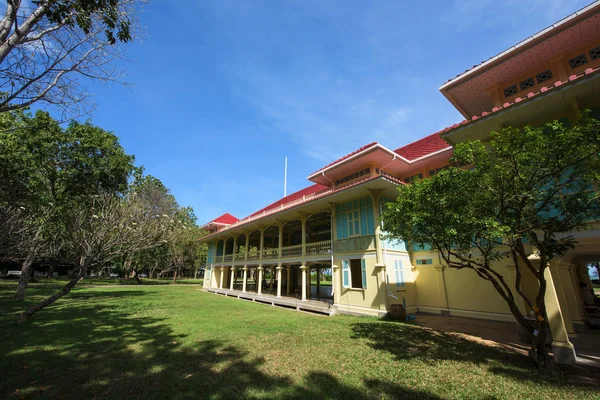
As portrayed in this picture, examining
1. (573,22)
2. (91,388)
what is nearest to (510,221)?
(573,22)

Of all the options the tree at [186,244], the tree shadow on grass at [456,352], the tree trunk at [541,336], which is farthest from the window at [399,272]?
the tree at [186,244]

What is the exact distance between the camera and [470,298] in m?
12.0

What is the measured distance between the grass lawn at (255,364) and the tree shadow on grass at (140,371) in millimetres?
20

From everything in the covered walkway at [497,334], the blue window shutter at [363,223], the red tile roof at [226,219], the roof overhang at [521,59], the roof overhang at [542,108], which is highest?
the roof overhang at [521,59]

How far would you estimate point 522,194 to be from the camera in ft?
17.8

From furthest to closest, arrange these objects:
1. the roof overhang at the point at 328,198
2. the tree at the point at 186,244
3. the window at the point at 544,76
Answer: the tree at the point at 186,244
the roof overhang at the point at 328,198
the window at the point at 544,76

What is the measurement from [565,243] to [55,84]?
11565 mm

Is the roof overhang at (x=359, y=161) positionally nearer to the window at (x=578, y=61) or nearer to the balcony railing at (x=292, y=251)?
the balcony railing at (x=292, y=251)

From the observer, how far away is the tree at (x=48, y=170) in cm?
1430

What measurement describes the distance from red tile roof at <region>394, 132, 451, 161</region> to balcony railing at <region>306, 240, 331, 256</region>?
7159 mm

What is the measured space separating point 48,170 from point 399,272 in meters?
23.0

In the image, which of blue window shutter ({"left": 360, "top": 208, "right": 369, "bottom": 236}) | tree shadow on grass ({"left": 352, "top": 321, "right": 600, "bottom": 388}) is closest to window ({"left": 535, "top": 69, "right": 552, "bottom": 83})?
blue window shutter ({"left": 360, "top": 208, "right": 369, "bottom": 236})

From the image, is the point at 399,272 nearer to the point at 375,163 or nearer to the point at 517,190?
the point at 375,163

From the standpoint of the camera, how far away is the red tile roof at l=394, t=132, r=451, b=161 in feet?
47.1
